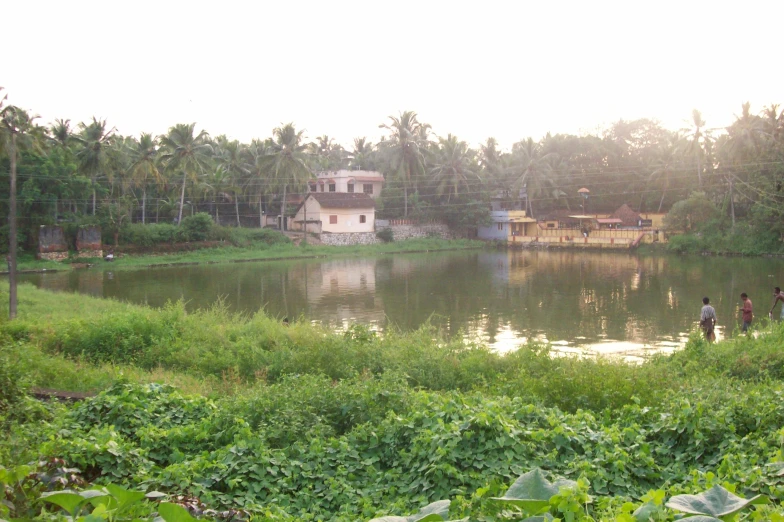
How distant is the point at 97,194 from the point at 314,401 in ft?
128

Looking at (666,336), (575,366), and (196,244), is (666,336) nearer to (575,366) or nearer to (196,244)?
(575,366)

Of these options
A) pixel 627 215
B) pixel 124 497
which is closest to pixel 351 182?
pixel 627 215

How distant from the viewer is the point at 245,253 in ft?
139

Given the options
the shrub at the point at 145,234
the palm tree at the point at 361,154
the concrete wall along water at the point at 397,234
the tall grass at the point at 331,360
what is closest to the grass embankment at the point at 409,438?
the tall grass at the point at 331,360

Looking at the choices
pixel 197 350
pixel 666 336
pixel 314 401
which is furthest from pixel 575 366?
pixel 666 336

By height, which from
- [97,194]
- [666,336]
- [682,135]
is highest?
[682,135]

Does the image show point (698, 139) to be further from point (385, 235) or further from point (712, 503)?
point (712, 503)

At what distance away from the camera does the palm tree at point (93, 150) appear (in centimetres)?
3903

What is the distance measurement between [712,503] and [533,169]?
53613 millimetres

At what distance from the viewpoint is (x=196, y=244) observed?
41938 mm

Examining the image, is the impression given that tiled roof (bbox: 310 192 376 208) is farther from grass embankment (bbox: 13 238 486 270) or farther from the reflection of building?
the reflection of building

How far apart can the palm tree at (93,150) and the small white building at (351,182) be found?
1925 cm

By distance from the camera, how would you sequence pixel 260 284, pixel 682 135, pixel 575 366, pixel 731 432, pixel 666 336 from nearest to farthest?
pixel 731 432
pixel 575 366
pixel 666 336
pixel 260 284
pixel 682 135

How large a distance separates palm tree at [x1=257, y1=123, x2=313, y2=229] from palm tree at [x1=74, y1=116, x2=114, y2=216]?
1085 centimetres
